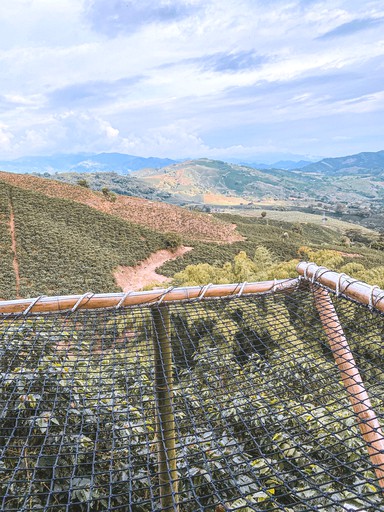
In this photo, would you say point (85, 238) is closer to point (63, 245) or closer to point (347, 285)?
point (63, 245)

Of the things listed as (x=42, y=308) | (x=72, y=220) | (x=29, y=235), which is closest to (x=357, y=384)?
(x=42, y=308)

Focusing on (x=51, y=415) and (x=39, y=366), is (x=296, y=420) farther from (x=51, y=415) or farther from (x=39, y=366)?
(x=39, y=366)

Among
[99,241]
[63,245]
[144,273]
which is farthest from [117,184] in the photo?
[144,273]

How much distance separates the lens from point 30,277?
14.3 m

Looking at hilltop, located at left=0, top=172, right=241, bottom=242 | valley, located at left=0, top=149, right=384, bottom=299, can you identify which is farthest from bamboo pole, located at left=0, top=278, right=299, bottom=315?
hilltop, located at left=0, top=172, right=241, bottom=242

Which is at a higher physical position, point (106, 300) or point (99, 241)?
point (106, 300)

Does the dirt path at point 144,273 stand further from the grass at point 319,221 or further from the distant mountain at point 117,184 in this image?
the distant mountain at point 117,184

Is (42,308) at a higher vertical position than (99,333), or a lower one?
higher

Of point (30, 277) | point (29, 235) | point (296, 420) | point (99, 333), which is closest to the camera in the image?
point (296, 420)

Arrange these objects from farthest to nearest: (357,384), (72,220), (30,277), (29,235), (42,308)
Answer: (72,220)
(29,235)
(30,277)
(42,308)
(357,384)

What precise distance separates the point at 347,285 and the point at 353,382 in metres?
0.46

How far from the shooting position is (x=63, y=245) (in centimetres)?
1747

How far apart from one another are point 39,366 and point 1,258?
1556 cm

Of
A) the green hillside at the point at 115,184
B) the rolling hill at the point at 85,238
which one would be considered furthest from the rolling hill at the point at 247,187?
the rolling hill at the point at 85,238
